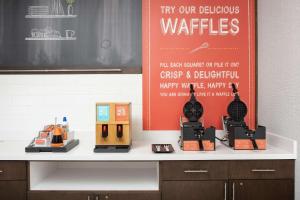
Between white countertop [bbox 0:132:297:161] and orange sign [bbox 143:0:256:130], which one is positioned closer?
white countertop [bbox 0:132:297:161]

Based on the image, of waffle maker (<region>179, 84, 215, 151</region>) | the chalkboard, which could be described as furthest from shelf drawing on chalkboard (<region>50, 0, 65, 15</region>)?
waffle maker (<region>179, 84, 215, 151</region>)

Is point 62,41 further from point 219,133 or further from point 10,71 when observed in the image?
point 219,133

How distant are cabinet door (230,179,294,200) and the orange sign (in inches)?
32.1

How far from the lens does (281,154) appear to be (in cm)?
242

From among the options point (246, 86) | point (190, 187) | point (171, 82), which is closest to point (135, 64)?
point (171, 82)

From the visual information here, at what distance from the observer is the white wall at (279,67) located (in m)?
2.42

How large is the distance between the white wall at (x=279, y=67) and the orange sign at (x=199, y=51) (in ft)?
0.58

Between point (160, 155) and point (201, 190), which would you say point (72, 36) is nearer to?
point (160, 155)

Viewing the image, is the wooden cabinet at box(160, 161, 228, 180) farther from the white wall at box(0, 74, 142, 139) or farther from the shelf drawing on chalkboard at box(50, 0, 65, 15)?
the shelf drawing on chalkboard at box(50, 0, 65, 15)

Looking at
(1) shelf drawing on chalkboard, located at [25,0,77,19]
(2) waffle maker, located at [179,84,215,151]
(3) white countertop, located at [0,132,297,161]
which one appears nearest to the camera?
(3) white countertop, located at [0,132,297,161]

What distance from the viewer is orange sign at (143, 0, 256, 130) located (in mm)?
3133

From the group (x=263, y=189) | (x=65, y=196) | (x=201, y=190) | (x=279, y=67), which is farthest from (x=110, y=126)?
(x=279, y=67)

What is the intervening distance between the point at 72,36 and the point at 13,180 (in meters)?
1.44

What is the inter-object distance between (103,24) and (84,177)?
4.79ft
